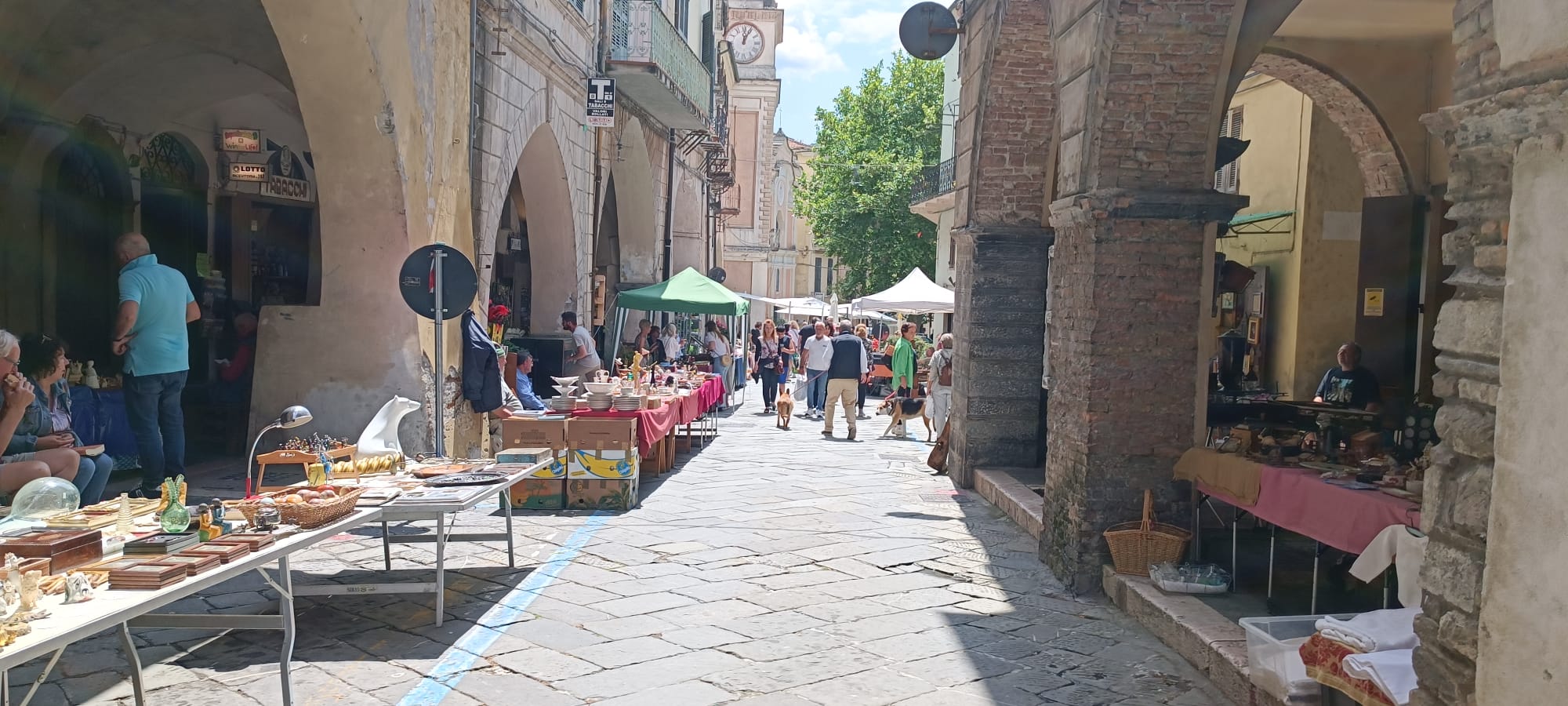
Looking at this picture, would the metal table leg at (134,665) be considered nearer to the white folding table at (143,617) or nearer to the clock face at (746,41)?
the white folding table at (143,617)

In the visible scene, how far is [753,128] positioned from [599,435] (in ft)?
101

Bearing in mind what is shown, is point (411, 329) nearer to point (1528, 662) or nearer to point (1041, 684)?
point (1041, 684)

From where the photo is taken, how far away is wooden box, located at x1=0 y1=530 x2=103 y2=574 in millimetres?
3557

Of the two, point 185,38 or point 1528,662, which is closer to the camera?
point 1528,662

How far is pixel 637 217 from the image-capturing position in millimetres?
19219

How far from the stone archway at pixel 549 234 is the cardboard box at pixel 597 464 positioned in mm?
5263

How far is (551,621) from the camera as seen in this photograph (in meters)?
5.61

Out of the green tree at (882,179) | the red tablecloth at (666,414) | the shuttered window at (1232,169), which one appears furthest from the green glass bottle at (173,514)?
the green tree at (882,179)

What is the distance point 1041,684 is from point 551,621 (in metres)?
2.32

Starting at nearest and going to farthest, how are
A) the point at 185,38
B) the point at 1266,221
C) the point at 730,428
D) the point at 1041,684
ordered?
the point at 1041,684 < the point at 185,38 < the point at 1266,221 < the point at 730,428

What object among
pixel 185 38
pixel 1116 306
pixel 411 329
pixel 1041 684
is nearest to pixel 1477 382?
pixel 1041 684

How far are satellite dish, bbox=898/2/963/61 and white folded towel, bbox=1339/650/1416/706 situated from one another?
25.3 feet

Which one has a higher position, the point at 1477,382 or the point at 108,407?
the point at 1477,382

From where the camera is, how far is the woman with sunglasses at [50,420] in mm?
5824
